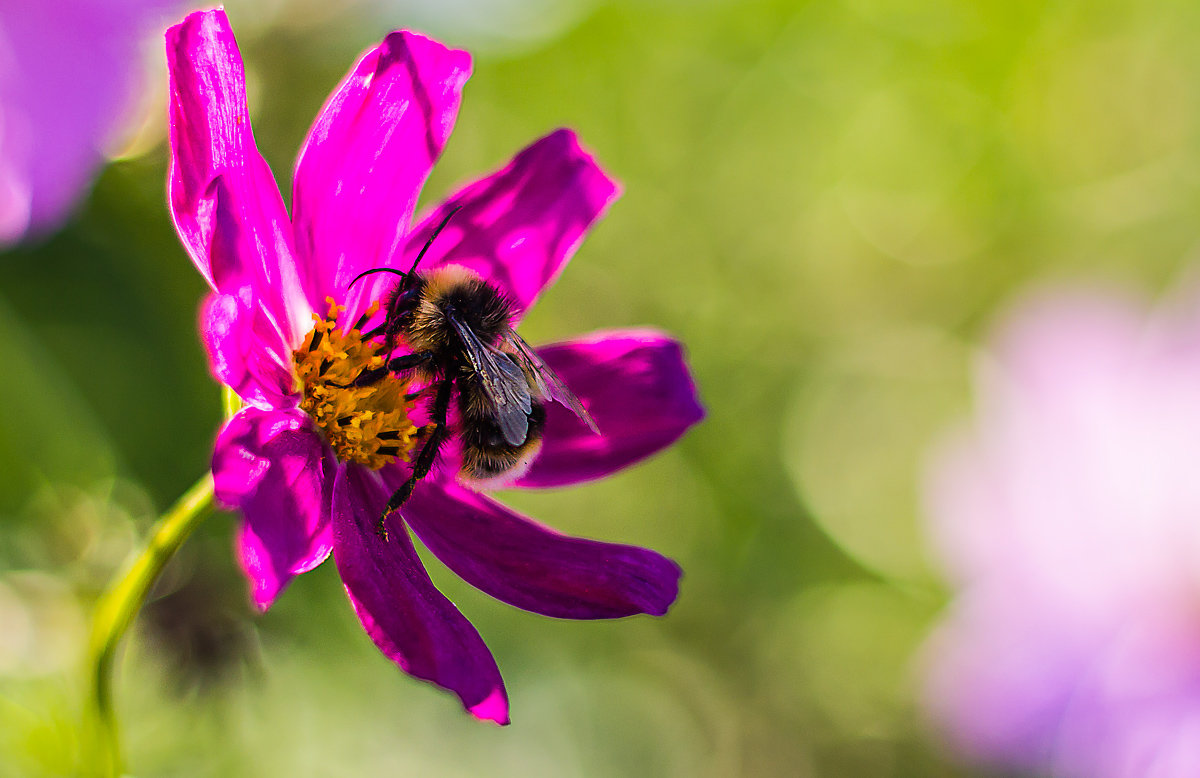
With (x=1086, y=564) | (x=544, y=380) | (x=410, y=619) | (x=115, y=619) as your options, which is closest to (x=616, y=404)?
(x=544, y=380)

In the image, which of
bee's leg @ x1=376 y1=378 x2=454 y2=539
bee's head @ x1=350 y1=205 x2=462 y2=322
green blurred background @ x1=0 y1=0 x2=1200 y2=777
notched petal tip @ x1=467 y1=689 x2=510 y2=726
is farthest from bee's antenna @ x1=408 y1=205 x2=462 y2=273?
green blurred background @ x1=0 y1=0 x2=1200 y2=777

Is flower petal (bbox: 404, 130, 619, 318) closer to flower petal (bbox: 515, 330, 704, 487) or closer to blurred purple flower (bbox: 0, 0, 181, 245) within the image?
flower petal (bbox: 515, 330, 704, 487)

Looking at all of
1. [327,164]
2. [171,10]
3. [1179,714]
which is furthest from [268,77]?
[1179,714]

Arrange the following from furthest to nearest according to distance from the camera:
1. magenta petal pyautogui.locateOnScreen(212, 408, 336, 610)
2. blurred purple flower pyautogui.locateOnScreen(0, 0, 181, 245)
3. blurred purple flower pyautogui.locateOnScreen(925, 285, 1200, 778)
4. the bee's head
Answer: blurred purple flower pyautogui.locateOnScreen(925, 285, 1200, 778), the bee's head, blurred purple flower pyautogui.locateOnScreen(0, 0, 181, 245), magenta petal pyautogui.locateOnScreen(212, 408, 336, 610)

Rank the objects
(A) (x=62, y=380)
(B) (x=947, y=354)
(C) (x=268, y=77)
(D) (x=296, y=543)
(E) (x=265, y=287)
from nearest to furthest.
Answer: (D) (x=296, y=543)
(E) (x=265, y=287)
(A) (x=62, y=380)
(C) (x=268, y=77)
(B) (x=947, y=354)

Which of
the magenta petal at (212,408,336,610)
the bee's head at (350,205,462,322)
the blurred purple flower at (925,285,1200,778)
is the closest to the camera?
the magenta petal at (212,408,336,610)

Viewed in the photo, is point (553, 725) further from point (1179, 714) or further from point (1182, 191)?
point (1182, 191)
